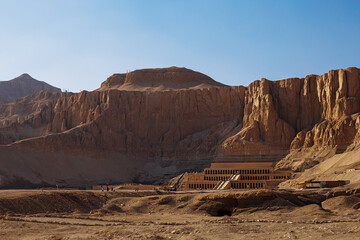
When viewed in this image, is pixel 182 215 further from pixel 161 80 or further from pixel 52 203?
pixel 161 80

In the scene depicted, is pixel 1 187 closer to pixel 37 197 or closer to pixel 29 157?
pixel 29 157

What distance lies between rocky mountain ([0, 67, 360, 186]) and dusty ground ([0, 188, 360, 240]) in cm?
3930

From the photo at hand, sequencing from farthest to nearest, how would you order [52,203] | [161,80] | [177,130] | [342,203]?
[161,80] < [177,130] < [52,203] < [342,203]

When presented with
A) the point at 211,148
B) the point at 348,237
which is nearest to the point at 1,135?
the point at 211,148

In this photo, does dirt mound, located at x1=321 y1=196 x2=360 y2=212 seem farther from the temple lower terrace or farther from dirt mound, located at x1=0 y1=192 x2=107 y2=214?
the temple lower terrace

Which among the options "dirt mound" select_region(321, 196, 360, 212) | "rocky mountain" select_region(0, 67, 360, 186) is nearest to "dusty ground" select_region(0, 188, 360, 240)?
"dirt mound" select_region(321, 196, 360, 212)

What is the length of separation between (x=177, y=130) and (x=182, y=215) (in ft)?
243

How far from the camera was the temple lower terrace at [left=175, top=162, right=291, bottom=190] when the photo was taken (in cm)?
9006

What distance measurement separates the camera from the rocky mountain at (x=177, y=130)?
3941 inches

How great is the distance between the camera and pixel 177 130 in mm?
126938

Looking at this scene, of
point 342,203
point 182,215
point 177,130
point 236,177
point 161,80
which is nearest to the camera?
point 182,215

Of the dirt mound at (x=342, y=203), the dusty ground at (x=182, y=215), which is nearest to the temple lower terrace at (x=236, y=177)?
the dusty ground at (x=182, y=215)

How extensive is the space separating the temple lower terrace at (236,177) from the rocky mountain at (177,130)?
14.7ft

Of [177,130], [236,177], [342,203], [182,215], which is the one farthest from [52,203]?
[177,130]
